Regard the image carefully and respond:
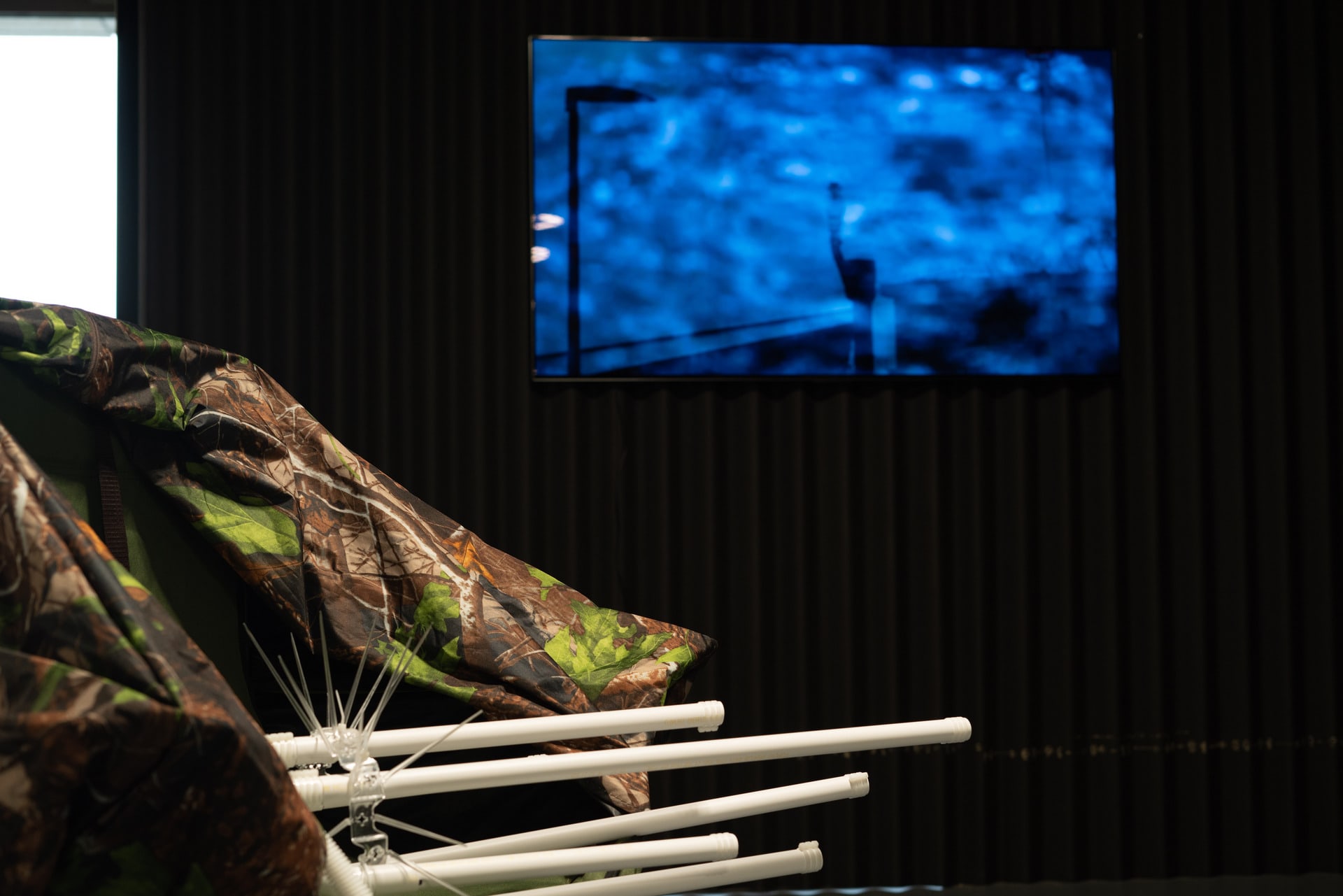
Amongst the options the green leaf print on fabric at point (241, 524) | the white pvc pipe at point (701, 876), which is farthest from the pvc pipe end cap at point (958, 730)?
the green leaf print on fabric at point (241, 524)

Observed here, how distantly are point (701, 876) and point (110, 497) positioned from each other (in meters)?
0.69

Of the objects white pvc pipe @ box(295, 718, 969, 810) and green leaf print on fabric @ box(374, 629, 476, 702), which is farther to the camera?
green leaf print on fabric @ box(374, 629, 476, 702)

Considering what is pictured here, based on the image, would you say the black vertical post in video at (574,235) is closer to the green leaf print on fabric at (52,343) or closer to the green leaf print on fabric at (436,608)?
the green leaf print on fabric at (436,608)

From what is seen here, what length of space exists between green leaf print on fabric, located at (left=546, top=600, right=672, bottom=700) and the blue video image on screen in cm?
99

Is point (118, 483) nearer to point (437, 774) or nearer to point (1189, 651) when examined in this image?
point (437, 774)

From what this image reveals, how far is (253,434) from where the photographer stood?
110 cm

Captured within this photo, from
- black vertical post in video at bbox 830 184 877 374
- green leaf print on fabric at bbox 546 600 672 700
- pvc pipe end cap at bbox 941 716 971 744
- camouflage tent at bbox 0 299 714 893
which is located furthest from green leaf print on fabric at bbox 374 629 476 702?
black vertical post in video at bbox 830 184 877 374

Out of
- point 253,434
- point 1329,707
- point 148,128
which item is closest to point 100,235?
point 148,128

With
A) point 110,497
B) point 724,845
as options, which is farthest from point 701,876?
point 110,497

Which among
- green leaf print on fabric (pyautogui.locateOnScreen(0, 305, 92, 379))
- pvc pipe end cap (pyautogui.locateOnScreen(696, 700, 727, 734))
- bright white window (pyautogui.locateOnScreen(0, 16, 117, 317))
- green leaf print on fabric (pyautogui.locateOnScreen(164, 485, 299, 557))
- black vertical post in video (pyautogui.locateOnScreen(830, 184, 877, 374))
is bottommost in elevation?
pvc pipe end cap (pyautogui.locateOnScreen(696, 700, 727, 734))

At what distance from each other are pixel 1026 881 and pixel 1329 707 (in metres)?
0.79

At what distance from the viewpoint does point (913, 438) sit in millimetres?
2225

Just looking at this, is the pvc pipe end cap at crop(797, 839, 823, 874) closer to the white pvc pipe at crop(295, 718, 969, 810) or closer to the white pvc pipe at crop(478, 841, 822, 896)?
the white pvc pipe at crop(478, 841, 822, 896)

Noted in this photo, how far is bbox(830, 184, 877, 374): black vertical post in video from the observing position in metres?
2.19
